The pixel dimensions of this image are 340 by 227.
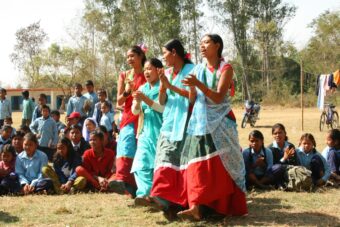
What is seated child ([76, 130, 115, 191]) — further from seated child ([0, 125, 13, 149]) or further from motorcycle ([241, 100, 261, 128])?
motorcycle ([241, 100, 261, 128])

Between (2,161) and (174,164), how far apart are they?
320 centimetres

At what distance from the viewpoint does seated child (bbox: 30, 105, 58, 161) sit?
29.6 feet

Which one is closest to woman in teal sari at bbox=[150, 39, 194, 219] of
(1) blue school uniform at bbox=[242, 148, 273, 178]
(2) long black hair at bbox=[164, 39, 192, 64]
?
(2) long black hair at bbox=[164, 39, 192, 64]

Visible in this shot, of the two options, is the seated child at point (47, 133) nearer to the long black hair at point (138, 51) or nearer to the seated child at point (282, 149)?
the long black hair at point (138, 51)

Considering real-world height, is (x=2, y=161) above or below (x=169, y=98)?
below

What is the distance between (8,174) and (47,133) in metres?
2.66

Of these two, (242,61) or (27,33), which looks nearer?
(242,61)

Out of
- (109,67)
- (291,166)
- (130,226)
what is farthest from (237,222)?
(109,67)

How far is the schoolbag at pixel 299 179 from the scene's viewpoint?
589 centimetres

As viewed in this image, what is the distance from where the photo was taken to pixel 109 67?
44875 mm

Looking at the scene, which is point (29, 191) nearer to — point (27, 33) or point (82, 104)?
point (82, 104)

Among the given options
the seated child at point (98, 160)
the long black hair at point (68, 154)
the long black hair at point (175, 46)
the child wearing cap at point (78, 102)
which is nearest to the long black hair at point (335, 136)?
the long black hair at point (175, 46)

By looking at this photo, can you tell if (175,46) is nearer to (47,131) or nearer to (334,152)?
(334,152)

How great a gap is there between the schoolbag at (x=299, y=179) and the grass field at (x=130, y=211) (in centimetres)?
17
